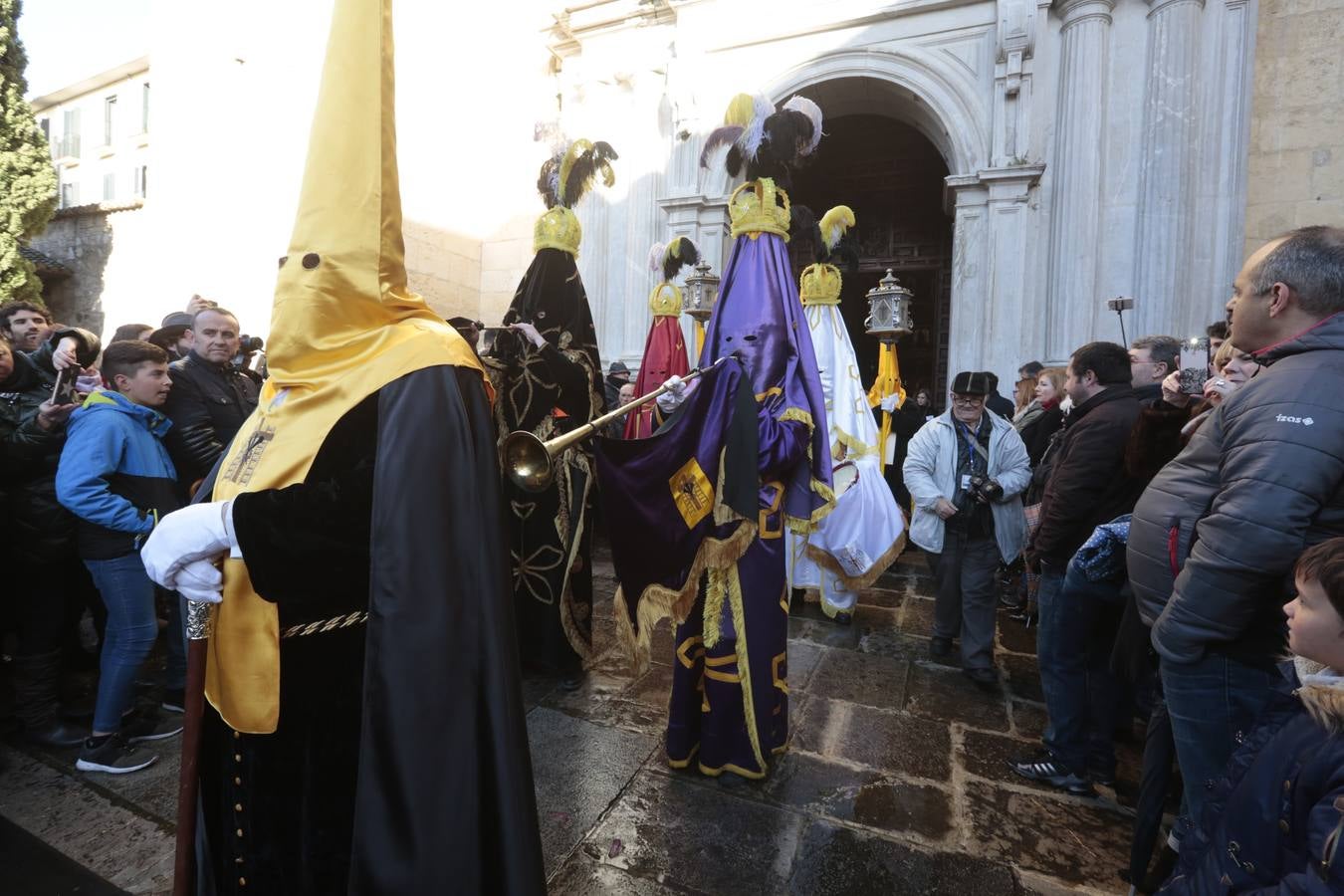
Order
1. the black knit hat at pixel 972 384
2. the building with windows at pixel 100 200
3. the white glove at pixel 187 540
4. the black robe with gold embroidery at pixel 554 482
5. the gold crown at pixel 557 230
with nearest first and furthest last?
1. the white glove at pixel 187 540
2. the black robe with gold embroidery at pixel 554 482
3. the gold crown at pixel 557 230
4. the black knit hat at pixel 972 384
5. the building with windows at pixel 100 200

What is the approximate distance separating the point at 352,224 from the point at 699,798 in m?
2.56

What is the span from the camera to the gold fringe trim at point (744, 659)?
2.91 meters

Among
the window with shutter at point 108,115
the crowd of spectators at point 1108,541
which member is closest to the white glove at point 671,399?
the crowd of spectators at point 1108,541

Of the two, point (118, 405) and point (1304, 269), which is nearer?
point (1304, 269)

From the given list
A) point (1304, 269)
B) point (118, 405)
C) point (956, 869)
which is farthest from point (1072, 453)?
point (118, 405)

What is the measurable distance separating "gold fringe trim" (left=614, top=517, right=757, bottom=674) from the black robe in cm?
145

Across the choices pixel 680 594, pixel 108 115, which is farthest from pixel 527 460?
pixel 108 115

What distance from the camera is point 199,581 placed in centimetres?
141

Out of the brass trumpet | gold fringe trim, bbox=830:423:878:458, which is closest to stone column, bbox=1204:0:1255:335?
gold fringe trim, bbox=830:423:878:458

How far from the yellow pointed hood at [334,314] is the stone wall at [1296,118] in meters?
10.0

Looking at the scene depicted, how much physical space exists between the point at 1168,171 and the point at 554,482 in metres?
7.72

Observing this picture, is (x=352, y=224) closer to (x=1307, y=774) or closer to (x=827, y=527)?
(x=1307, y=774)

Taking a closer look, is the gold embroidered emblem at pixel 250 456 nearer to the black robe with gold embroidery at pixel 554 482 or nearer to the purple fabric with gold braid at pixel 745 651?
the purple fabric with gold braid at pixel 745 651

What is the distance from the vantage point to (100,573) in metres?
3.09
